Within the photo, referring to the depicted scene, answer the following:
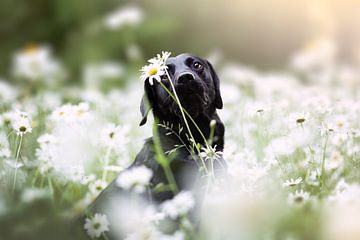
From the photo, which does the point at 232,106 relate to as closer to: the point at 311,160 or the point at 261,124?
the point at 261,124

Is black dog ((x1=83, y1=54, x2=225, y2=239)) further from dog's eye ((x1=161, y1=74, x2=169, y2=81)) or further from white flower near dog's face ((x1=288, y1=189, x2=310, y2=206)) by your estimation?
white flower near dog's face ((x1=288, y1=189, x2=310, y2=206))

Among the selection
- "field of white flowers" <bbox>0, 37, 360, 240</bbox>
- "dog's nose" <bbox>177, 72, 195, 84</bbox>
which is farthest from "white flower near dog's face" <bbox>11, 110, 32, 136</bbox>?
"dog's nose" <bbox>177, 72, 195, 84</bbox>

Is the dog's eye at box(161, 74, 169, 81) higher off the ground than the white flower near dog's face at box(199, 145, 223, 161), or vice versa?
the dog's eye at box(161, 74, 169, 81)

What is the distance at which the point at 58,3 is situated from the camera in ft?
15.6

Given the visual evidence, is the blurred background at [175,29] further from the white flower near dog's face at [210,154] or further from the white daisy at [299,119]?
the white flower near dog's face at [210,154]

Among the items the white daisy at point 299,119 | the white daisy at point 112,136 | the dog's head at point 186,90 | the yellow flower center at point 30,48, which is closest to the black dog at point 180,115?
the dog's head at point 186,90

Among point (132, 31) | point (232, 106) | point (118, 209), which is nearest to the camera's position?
point (118, 209)

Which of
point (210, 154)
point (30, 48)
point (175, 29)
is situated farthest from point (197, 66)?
point (175, 29)

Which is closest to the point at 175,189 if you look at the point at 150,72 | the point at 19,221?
the point at 150,72

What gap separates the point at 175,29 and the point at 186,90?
119 inches

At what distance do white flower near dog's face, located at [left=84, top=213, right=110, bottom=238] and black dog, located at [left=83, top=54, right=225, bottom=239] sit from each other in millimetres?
76

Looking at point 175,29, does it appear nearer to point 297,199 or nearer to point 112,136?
point 112,136

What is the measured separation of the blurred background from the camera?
4.59 meters

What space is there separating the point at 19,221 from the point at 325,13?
327 centimetres
